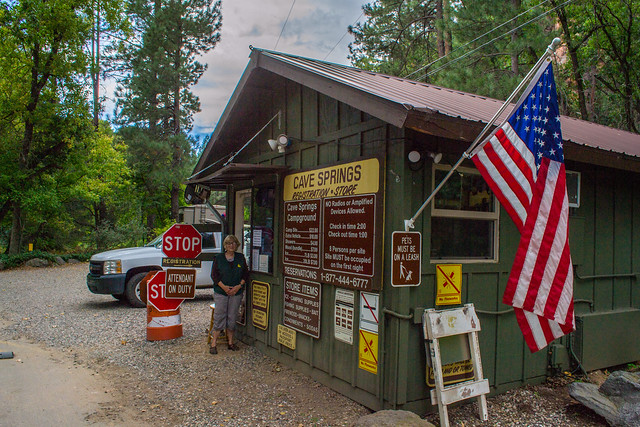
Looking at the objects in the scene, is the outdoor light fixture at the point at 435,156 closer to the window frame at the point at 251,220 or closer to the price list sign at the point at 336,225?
the price list sign at the point at 336,225

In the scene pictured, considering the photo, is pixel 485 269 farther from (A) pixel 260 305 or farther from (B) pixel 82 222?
(B) pixel 82 222

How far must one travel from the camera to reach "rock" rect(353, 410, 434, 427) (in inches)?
150

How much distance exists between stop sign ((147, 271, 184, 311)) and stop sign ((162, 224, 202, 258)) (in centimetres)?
41

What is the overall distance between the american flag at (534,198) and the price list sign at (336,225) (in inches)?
48.6

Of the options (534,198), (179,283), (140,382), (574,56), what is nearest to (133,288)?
(179,283)

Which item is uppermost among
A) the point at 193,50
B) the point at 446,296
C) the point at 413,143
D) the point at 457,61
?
the point at 193,50

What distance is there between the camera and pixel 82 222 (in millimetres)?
28438

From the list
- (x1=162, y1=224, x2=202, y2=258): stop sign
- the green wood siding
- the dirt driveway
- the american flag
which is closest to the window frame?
the green wood siding

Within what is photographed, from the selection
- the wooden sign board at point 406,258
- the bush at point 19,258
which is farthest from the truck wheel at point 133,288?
the bush at point 19,258

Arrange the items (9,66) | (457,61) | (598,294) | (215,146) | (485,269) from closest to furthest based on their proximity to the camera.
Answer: (485,269), (598,294), (215,146), (457,61), (9,66)

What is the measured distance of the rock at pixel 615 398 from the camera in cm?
443

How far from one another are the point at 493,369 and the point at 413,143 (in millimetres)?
2653

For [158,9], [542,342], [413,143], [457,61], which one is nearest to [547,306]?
[542,342]

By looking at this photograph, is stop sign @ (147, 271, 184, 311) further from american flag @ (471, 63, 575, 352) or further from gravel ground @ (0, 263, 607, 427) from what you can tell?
american flag @ (471, 63, 575, 352)
